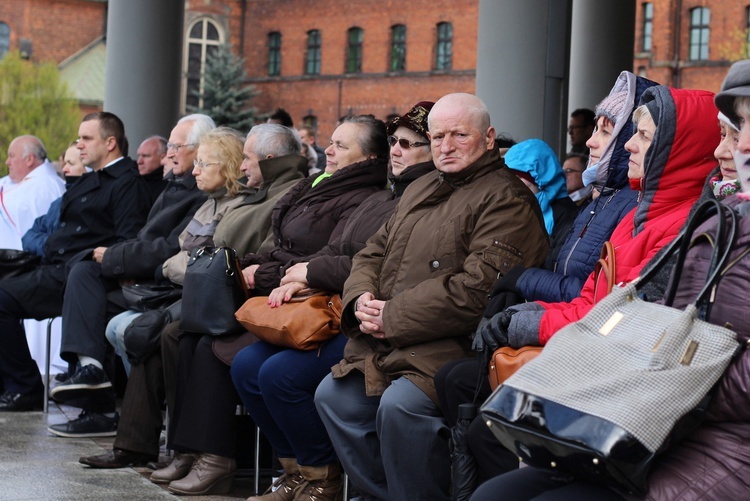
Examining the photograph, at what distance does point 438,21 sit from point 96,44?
50.0 ft

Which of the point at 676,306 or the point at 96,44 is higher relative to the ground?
the point at 96,44

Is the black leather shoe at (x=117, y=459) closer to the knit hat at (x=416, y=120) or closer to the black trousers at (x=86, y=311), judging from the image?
the black trousers at (x=86, y=311)

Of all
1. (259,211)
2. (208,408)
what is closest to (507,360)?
(208,408)

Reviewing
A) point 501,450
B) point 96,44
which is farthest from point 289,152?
point 96,44

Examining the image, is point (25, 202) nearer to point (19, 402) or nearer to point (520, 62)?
point (19, 402)

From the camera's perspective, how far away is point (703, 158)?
178 inches

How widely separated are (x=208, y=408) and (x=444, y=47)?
45986 mm

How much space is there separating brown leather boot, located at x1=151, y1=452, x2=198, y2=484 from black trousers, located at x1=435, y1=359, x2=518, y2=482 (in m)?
2.41

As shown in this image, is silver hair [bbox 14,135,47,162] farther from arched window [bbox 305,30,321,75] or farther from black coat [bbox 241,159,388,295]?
arched window [bbox 305,30,321,75]

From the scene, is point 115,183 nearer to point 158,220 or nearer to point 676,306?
point 158,220

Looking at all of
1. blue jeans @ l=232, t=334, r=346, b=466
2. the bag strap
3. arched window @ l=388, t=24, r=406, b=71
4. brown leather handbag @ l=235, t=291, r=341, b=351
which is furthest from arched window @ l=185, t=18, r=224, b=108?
the bag strap

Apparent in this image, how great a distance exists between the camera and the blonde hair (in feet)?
25.9

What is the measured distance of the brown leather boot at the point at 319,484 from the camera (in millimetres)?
6133

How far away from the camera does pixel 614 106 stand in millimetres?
5270
